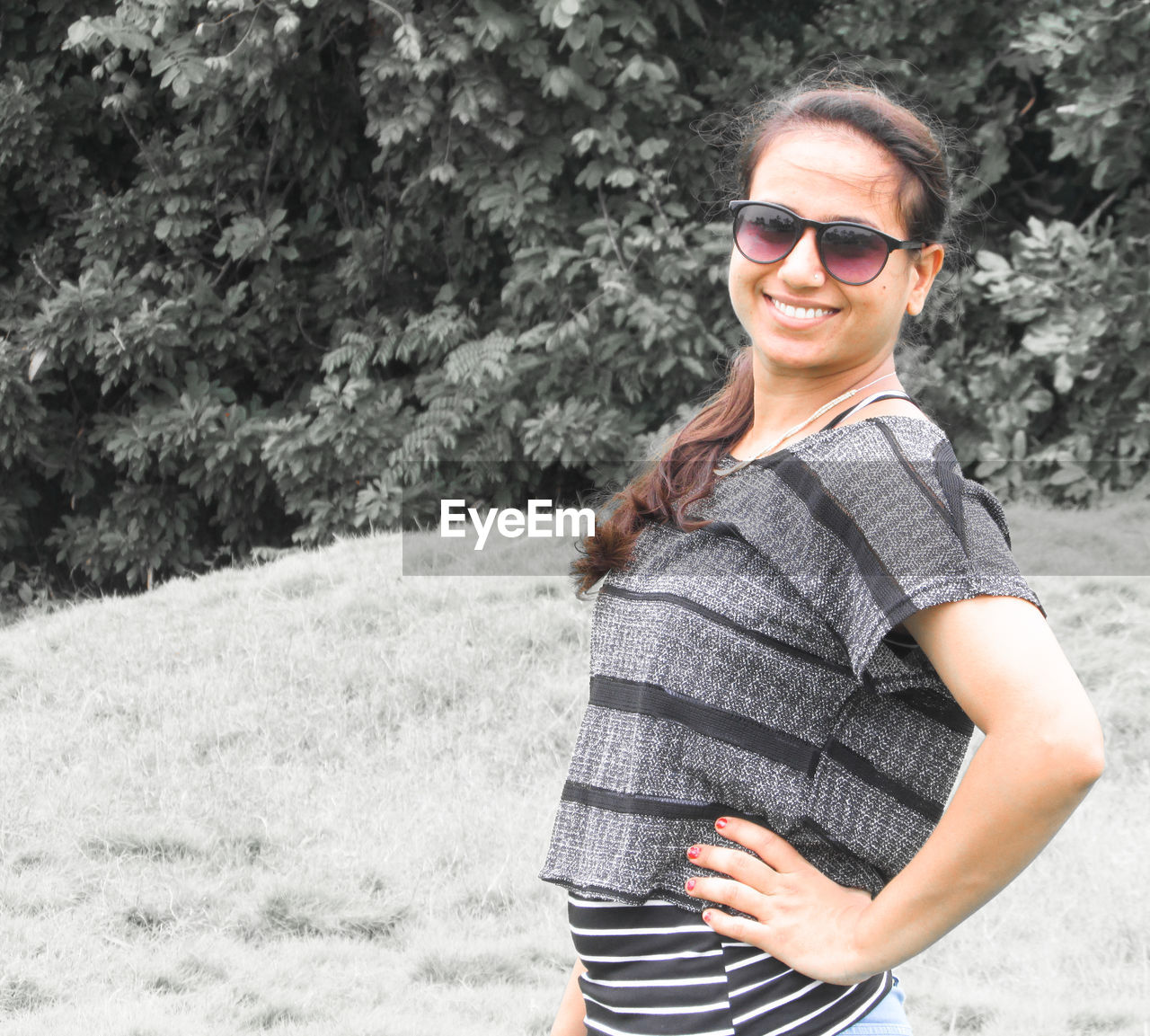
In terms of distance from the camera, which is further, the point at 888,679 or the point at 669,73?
the point at 669,73

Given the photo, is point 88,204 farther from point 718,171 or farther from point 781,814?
point 781,814

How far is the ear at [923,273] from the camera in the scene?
118 centimetres

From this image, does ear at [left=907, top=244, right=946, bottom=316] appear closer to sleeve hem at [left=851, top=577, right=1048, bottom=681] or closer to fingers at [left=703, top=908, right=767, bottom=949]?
sleeve hem at [left=851, top=577, right=1048, bottom=681]

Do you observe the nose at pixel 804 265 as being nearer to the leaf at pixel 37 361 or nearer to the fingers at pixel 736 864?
the fingers at pixel 736 864

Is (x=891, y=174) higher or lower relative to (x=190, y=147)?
higher

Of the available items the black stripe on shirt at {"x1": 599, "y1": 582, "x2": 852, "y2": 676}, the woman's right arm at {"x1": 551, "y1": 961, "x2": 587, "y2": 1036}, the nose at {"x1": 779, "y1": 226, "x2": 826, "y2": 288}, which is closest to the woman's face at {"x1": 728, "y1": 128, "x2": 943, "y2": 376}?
the nose at {"x1": 779, "y1": 226, "x2": 826, "y2": 288}

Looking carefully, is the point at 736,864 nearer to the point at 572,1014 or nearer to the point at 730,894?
the point at 730,894

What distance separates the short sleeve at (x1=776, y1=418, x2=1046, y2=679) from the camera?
3.03 feet

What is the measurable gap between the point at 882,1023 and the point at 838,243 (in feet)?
2.20

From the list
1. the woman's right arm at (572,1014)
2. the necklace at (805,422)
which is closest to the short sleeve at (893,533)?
the necklace at (805,422)

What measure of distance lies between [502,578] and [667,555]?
4109 mm

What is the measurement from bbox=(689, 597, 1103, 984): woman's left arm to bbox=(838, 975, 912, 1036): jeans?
0.09 metres

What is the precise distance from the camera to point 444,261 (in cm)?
852

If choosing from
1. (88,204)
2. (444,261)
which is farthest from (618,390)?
(88,204)
